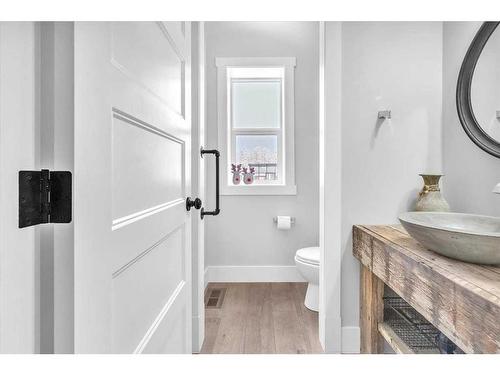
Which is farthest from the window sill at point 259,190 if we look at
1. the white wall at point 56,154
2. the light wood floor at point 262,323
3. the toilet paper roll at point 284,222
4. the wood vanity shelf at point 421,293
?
the white wall at point 56,154

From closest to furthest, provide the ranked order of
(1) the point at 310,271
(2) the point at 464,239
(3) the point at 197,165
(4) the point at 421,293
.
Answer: (2) the point at 464,239 → (4) the point at 421,293 → (3) the point at 197,165 → (1) the point at 310,271

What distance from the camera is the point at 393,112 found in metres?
1.70

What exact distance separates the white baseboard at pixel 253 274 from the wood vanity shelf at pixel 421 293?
130cm

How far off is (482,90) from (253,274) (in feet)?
7.29

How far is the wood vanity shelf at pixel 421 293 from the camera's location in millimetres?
777

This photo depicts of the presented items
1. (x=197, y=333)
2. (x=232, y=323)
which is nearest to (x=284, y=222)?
(x=232, y=323)

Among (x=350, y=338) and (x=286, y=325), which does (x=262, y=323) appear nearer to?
(x=286, y=325)

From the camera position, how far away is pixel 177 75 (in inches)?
43.9

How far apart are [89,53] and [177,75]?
1.94ft

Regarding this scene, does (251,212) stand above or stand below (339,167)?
below

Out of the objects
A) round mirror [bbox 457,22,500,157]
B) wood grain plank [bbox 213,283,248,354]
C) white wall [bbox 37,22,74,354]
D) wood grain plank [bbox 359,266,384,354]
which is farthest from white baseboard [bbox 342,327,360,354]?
white wall [bbox 37,22,74,354]

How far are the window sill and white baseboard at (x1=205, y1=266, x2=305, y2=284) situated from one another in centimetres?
70
